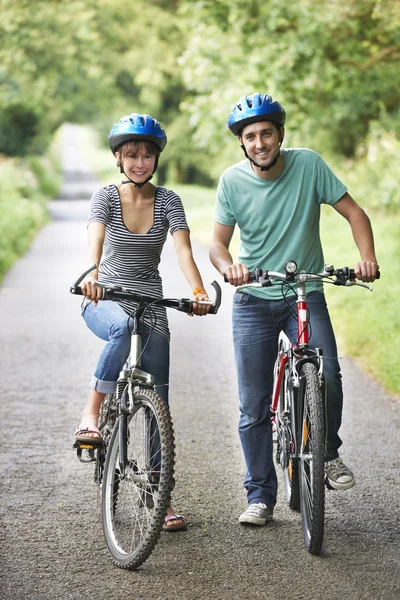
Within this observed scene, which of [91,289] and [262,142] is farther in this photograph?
[262,142]

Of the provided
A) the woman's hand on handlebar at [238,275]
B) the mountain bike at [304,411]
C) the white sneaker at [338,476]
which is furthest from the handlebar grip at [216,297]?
the white sneaker at [338,476]

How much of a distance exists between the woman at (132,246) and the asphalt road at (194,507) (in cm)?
47

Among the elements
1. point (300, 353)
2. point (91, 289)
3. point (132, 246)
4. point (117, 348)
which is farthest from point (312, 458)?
point (132, 246)

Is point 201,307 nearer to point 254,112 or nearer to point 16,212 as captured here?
point 254,112

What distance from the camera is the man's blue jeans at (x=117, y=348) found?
4.74 metres

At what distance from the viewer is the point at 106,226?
16.1 feet

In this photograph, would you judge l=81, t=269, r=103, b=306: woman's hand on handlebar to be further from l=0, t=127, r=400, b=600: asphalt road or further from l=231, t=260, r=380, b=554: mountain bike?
l=0, t=127, r=400, b=600: asphalt road

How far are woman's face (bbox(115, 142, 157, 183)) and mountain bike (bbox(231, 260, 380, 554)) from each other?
2.39 ft

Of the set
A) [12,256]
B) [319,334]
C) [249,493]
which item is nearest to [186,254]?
[319,334]

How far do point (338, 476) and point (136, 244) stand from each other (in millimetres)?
1513

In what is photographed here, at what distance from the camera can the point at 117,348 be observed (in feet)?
15.6

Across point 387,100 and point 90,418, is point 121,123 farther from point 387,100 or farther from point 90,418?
point 387,100

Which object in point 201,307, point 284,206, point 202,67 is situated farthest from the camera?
point 202,67

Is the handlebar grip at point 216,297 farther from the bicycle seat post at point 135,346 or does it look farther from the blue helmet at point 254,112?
the blue helmet at point 254,112
